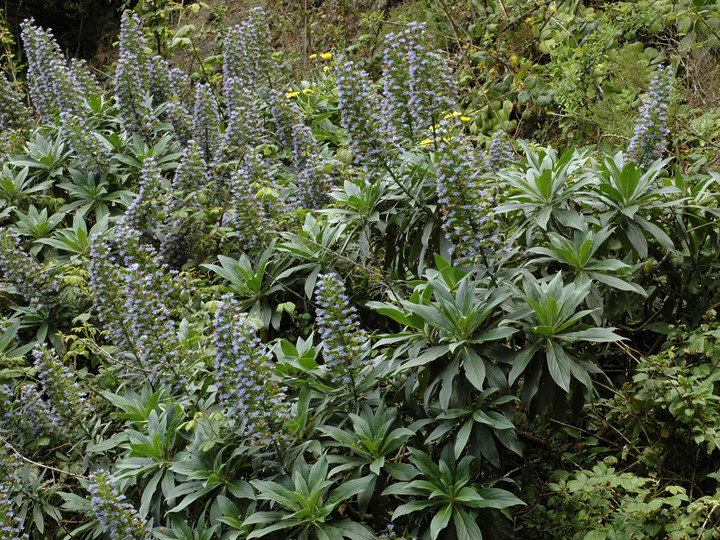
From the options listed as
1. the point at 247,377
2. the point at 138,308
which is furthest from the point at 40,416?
the point at 247,377

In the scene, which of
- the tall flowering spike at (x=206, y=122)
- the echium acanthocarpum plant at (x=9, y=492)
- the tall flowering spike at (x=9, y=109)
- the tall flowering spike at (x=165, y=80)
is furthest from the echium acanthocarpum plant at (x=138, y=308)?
the tall flowering spike at (x=9, y=109)

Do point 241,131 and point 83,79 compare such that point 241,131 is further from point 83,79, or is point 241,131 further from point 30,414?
point 83,79

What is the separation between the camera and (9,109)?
23.9 feet

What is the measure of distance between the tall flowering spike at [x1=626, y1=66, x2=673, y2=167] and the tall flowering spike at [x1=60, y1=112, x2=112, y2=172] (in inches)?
163

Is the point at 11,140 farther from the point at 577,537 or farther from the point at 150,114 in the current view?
the point at 577,537

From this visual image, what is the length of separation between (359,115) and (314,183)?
1145mm

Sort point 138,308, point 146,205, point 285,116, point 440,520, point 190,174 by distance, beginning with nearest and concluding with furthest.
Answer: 1. point 440,520
2. point 138,308
3. point 146,205
4. point 190,174
5. point 285,116

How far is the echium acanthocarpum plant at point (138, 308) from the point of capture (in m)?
3.84

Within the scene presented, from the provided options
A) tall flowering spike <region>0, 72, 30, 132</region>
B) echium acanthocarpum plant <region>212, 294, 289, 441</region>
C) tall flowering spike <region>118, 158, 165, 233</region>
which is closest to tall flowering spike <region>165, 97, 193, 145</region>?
tall flowering spike <region>118, 158, 165, 233</region>

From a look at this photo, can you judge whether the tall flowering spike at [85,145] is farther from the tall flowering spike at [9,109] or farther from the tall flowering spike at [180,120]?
the tall flowering spike at [9,109]

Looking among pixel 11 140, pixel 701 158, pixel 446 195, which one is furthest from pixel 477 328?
pixel 11 140

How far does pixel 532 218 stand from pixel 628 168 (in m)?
0.52

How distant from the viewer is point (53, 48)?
265 inches

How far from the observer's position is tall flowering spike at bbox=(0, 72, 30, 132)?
7.21 m
